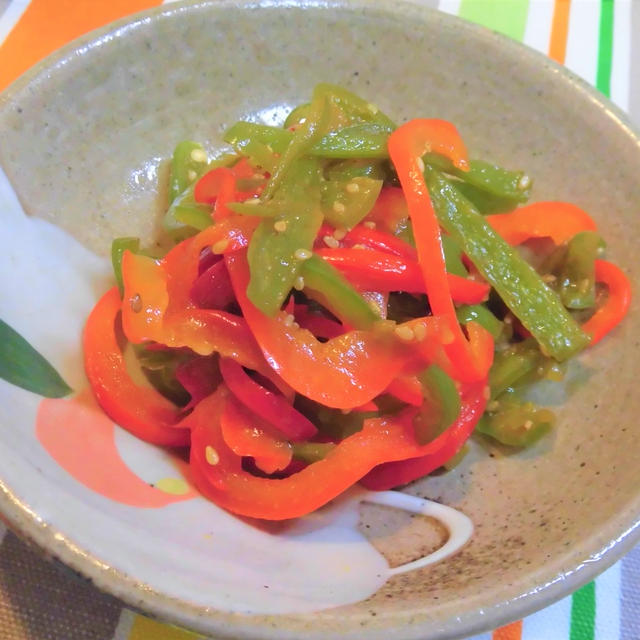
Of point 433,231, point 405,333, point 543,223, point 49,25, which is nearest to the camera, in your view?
point 405,333

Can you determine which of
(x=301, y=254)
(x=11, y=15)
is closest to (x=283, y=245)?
(x=301, y=254)

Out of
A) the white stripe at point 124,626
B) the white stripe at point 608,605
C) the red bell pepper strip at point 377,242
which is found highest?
the red bell pepper strip at point 377,242

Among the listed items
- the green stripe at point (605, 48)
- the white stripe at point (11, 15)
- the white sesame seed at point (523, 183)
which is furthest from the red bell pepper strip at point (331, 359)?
the green stripe at point (605, 48)

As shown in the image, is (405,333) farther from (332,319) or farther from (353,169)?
(353,169)

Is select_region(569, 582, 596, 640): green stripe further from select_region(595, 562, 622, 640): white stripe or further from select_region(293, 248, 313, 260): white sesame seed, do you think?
select_region(293, 248, 313, 260): white sesame seed

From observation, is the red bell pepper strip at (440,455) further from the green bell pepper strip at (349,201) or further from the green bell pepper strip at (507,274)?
the green bell pepper strip at (349,201)

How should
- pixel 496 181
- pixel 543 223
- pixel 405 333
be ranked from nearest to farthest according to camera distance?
1. pixel 405 333
2. pixel 496 181
3. pixel 543 223

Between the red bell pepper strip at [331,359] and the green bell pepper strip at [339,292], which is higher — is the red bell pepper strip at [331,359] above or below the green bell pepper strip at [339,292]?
below
